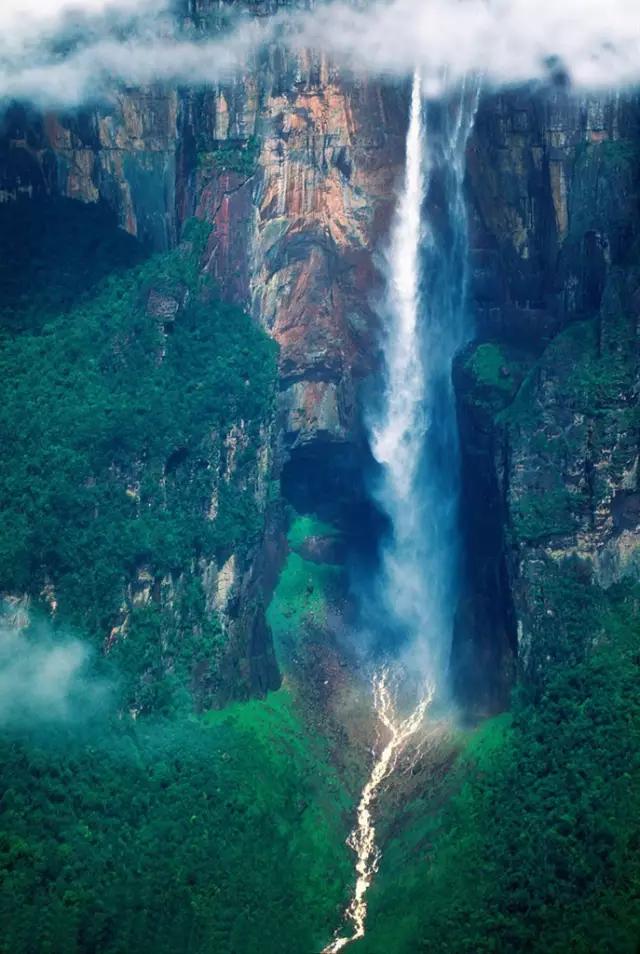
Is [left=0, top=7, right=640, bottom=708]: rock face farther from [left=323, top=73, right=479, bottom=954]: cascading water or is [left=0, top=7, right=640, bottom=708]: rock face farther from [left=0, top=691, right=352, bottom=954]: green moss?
[left=0, top=691, right=352, bottom=954]: green moss

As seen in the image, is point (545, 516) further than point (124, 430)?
No

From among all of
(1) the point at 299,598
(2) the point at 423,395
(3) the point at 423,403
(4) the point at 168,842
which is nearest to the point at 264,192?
(2) the point at 423,395

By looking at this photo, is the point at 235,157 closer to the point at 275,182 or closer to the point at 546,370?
the point at 275,182

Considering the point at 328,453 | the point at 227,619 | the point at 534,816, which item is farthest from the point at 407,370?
the point at 534,816

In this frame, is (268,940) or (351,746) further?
(351,746)

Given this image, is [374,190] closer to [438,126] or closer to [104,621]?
[438,126]

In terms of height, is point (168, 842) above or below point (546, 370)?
below
